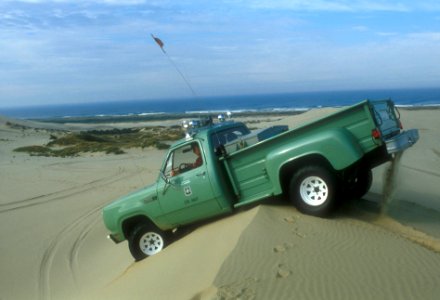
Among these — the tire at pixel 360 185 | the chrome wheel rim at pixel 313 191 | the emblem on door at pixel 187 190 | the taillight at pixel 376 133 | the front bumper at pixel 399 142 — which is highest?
the taillight at pixel 376 133

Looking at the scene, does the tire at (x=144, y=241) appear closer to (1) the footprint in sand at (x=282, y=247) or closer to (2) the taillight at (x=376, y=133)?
(1) the footprint in sand at (x=282, y=247)

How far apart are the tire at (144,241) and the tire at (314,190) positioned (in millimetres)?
3191

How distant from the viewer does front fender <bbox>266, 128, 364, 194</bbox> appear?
27.4 feet

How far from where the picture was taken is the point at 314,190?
8883 mm

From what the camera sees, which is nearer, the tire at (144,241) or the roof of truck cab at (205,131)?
the roof of truck cab at (205,131)

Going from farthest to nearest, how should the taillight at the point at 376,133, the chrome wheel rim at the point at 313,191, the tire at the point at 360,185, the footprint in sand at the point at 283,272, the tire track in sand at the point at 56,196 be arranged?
the tire track in sand at the point at 56,196 → the tire at the point at 360,185 → the chrome wheel rim at the point at 313,191 → the taillight at the point at 376,133 → the footprint in sand at the point at 283,272

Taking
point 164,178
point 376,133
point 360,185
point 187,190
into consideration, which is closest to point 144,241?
point 164,178

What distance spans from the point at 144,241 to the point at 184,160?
1.98 metres

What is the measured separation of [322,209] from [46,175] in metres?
18.7

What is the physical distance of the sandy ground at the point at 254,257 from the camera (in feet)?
21.5

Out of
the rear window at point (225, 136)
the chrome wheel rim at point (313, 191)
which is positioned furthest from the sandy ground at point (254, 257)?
the rear window at point (225, 136)

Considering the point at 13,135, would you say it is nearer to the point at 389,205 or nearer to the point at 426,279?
the point at 389,205

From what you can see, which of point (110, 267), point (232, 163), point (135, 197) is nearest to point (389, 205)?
point (232, 163)

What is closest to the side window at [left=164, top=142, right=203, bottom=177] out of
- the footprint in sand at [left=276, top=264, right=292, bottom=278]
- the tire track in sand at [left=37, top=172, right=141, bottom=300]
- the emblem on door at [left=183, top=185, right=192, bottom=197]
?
the emblem on door at [left=183, top=185, right=192, bottom=197]
